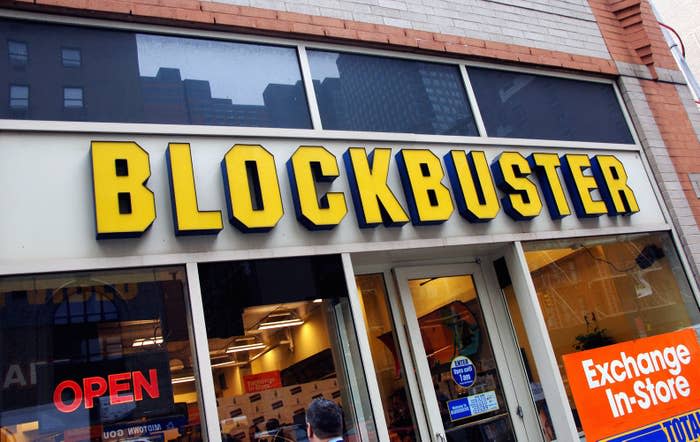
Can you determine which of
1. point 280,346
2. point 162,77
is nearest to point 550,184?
point 280,346

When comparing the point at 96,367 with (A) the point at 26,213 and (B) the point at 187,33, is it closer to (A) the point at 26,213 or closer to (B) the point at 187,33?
(A) the point at 26,213

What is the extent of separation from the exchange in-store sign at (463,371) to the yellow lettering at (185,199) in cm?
256

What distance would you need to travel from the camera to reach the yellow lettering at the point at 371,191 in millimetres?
4805

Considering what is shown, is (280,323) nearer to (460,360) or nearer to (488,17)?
(460,360)

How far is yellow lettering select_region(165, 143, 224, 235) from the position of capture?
13.4ft

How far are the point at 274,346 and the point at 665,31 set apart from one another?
8.06 meters

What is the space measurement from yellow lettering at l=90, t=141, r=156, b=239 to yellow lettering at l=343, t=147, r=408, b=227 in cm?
161

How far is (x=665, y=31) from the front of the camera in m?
9.05

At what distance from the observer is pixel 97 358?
3734mm

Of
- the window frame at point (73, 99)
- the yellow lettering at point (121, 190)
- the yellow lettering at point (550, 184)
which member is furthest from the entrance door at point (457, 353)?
the window frame at point (73, 99)

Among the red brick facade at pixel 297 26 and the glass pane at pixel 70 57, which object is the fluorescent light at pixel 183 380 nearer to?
the glass pane at pixel 70 57

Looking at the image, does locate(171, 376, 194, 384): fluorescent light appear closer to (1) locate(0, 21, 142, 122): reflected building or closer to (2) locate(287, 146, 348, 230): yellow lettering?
(2) locate(287, 146, 348, 230): yellow lettering

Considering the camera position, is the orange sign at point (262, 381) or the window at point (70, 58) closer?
the orange sign at point (262, 381)

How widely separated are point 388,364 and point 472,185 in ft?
5.85
